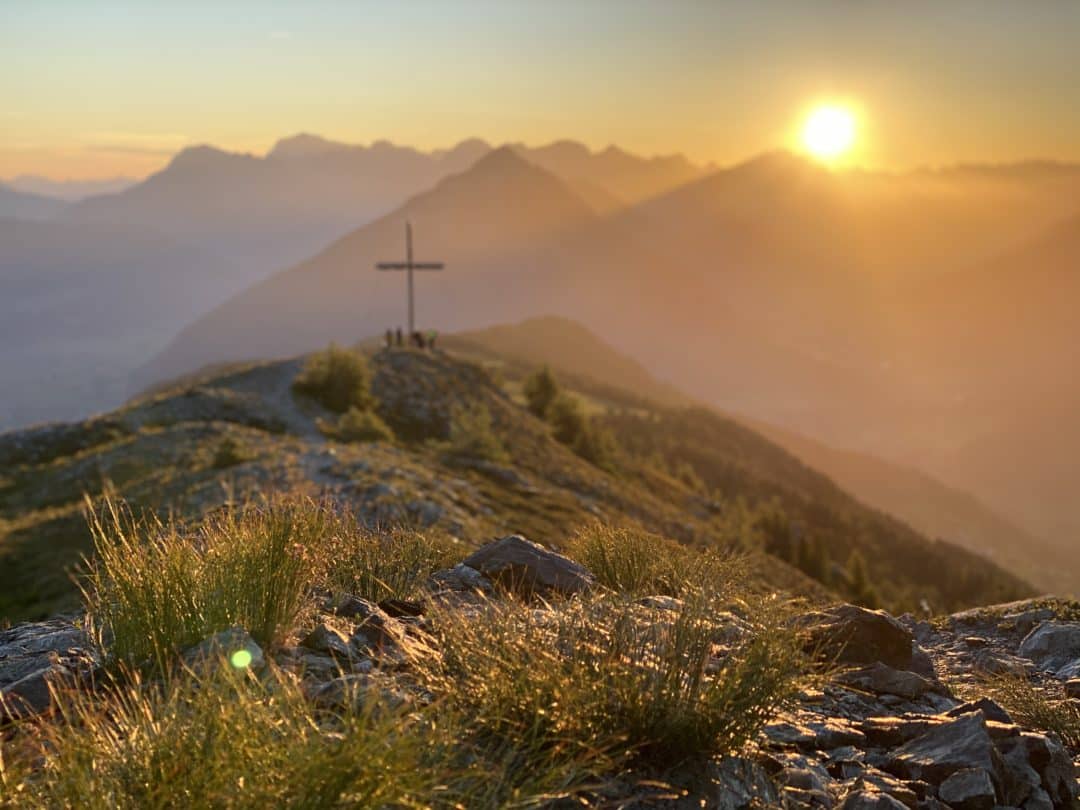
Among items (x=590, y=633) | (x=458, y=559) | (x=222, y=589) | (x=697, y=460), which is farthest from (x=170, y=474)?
(x=697, y=460)

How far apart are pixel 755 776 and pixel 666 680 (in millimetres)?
691

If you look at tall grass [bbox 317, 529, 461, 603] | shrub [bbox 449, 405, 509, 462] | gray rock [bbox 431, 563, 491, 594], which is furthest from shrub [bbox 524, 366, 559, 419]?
gray rock [bbox 431, 563, 491, 594]

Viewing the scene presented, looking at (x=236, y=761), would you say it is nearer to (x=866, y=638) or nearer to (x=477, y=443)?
(x=866, y=638)

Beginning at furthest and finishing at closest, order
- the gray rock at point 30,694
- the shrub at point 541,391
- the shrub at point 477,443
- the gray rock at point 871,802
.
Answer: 1. the shrub at point 541,391
2. the shrub at point 477,443
3. the gray rock at point 30,694
4. the gray rock at point 871,802

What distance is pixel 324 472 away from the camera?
21422mm

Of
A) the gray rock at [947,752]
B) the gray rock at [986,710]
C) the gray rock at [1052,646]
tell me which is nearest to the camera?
the gray rock at [947,752]

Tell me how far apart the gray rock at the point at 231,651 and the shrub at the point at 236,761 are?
46cm

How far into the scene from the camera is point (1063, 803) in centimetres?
441

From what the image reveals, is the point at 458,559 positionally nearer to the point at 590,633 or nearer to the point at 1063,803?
the point at 590,633

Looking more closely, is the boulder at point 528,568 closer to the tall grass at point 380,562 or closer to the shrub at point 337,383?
the tall grass at point 380,562

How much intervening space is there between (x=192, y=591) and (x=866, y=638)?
4767 millimetres

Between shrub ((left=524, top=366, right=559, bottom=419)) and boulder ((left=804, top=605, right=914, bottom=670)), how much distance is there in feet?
147

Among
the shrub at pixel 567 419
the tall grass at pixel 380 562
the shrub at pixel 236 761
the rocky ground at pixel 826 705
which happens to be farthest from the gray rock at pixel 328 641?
the shrub at pixel 567 419

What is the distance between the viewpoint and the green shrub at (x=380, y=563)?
628 cm
